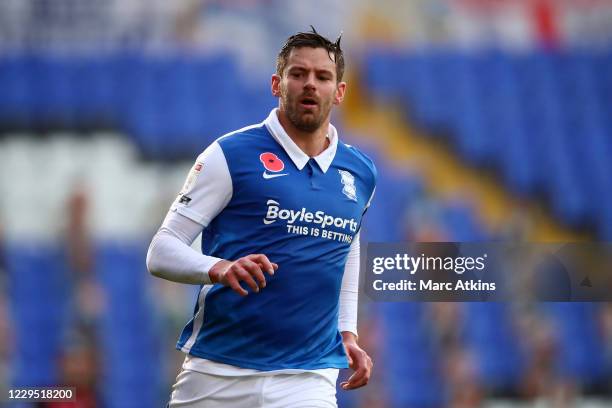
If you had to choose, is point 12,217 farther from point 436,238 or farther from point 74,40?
point 436,238

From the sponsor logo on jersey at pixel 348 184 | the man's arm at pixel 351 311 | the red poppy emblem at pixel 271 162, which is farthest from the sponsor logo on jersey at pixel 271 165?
the man's arm at pixel 351 311

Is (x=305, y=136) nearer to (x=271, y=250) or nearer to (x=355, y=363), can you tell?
(x=271, y=250)

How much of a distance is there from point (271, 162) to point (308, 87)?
257 millimetres

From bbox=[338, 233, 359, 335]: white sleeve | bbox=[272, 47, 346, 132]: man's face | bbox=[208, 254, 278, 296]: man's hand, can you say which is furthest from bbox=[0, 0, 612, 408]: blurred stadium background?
bbox=[208, 254, 278, 296]: man's hand

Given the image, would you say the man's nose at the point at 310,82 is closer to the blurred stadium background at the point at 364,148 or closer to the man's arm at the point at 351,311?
the man's arm at the point at 351,311

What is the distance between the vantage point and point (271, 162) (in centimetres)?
340

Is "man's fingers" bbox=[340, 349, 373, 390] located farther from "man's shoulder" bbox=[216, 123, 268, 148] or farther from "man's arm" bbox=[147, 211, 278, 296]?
"man's shoulder" bbox=[216, 123, 268, 148]

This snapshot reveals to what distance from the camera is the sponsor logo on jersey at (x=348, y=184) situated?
11.5 feet

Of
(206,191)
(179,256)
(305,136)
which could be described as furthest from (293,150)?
(179,256)

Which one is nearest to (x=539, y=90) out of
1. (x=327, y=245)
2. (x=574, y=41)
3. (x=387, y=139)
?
(x=574, y=41)

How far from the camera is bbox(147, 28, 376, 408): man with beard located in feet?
10.8

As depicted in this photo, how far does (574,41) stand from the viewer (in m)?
11.0

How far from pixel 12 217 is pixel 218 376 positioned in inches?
246

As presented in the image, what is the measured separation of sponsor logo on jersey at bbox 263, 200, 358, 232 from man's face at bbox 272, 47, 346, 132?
11.1 inches
